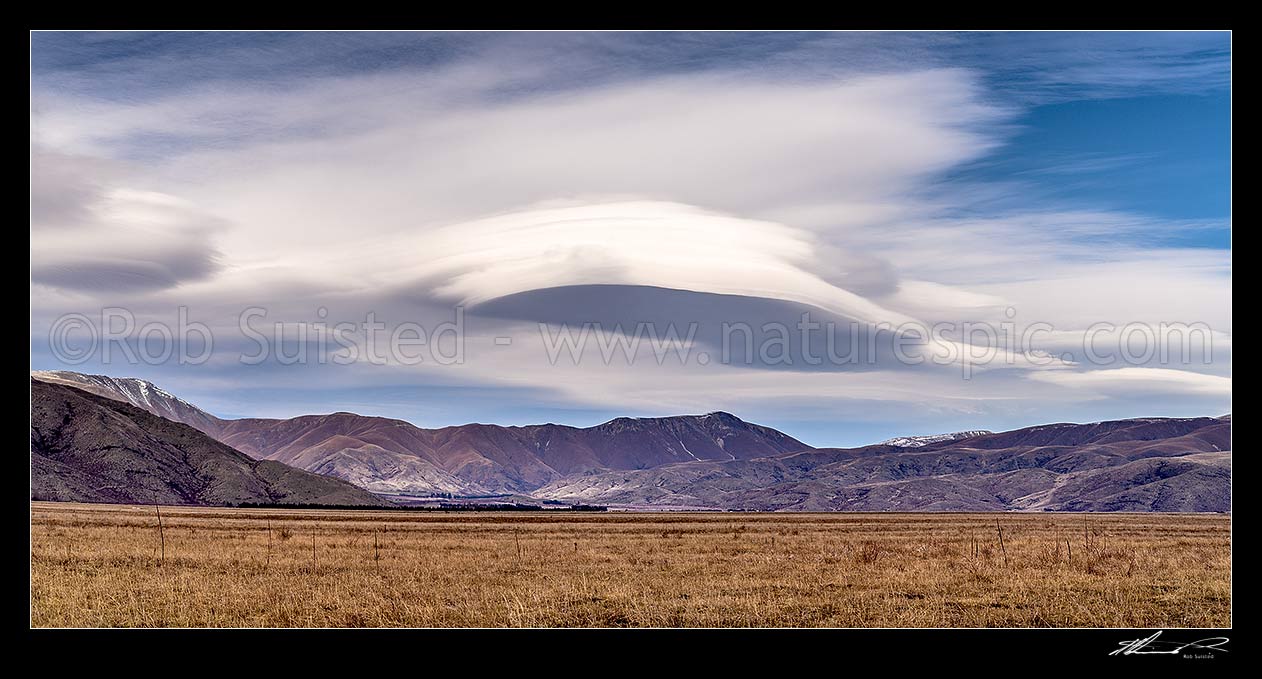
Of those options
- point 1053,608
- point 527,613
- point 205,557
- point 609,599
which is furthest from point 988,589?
point 205,557

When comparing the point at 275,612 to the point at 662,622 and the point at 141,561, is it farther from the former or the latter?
the point at 141,561

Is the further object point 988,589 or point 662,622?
point 988,589
